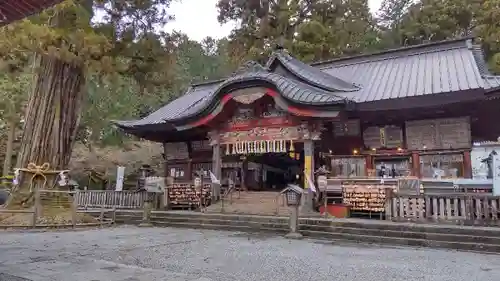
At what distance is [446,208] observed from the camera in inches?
362

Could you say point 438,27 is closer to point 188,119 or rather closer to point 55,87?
point 188,119

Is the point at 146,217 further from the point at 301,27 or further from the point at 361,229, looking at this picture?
the point at 301,27

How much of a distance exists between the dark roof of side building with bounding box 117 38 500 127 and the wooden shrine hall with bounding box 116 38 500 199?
43 mm

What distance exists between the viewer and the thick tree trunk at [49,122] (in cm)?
1127

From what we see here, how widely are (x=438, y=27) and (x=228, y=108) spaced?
19.0 meters

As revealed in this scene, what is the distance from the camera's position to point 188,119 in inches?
572

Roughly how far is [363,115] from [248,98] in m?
4.08

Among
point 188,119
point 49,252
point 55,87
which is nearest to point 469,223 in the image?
point 49,252

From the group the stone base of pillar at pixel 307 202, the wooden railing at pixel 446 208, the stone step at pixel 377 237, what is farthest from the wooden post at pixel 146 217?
the wooden railing at pixel 446 208

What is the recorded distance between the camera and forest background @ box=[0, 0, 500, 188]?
1088 centimetres

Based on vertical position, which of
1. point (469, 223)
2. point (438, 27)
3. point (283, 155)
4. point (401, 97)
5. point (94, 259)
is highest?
point (438, 27)

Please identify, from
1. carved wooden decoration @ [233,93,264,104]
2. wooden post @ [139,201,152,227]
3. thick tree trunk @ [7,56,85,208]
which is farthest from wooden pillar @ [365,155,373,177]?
thick tree trunk @ [7,56,85,208]

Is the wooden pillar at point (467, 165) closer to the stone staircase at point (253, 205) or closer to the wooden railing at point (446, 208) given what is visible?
the wooden railing at point (446, 208)

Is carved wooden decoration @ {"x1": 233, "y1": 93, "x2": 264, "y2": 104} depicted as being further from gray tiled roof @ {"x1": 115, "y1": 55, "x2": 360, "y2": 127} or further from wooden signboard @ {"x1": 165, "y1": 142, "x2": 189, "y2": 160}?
wooden signboard @ {"x1": 165, "y1": 142, "x2": 189, "y2": 160}
